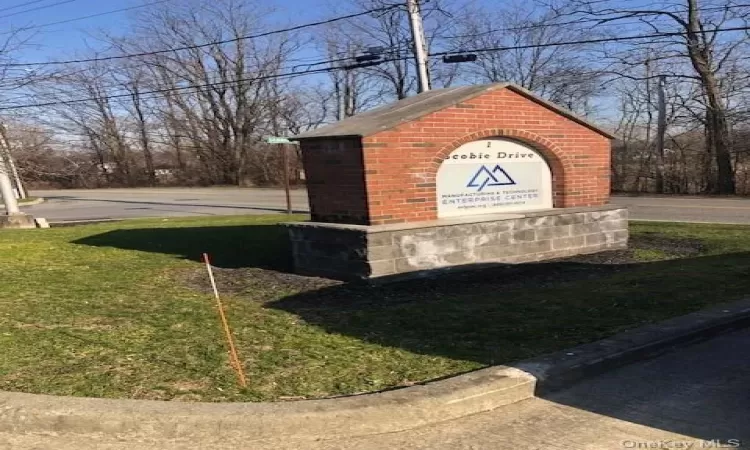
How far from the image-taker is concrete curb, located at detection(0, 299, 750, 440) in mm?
3658

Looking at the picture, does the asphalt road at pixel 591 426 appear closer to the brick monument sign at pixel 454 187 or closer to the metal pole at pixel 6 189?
the brick monument sign at pixel 454 187

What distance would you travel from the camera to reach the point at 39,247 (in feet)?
39.1

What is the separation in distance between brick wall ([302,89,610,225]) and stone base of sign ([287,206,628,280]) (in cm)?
24

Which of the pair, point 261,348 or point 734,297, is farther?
point 734,297

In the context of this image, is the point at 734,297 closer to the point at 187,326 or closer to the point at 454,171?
the point at 454,171

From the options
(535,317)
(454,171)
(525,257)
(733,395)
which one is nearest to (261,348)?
(535,317)

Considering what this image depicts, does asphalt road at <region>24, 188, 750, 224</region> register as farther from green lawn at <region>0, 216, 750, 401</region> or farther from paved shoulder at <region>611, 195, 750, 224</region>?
green lawn at <region>0, 216, 750, 401</region>

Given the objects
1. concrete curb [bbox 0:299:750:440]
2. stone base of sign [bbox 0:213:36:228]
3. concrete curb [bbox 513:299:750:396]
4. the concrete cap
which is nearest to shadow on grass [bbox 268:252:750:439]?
concrete curb [bbox 513:299:750:396]

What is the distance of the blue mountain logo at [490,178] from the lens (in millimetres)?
9180

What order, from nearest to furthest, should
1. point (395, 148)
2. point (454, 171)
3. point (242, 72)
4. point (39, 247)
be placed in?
1. point (395, 148)
2. point (454, 171)
3. point (39, 247)
4. point (242, 72)

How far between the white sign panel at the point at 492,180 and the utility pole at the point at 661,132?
22202 mm

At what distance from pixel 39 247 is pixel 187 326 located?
7.42m

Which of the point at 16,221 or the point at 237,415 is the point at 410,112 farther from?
the point at 16,221

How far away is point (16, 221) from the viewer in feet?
→ 58.8
